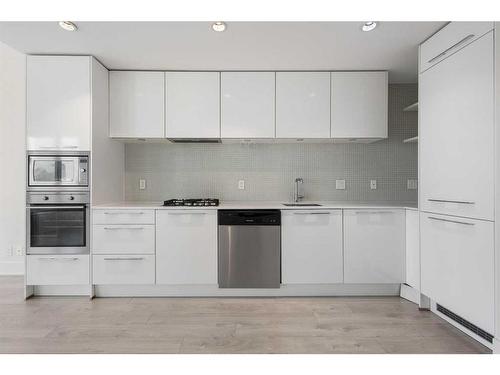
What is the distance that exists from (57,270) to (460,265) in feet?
11.1

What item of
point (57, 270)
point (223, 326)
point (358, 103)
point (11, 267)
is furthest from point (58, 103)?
point (358, 103)

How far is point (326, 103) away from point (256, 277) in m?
1.90

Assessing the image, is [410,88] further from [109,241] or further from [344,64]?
[109,241]

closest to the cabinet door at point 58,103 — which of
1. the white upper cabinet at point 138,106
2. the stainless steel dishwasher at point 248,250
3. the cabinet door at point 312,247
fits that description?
the white upper cabinet at point 138,106

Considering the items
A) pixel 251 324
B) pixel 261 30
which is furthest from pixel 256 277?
pixel 261 30

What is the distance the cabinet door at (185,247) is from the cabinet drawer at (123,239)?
0.10 m

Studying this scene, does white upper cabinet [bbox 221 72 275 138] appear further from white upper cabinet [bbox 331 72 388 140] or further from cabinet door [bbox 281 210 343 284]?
cabinet door [bbox 281 210 343 284]

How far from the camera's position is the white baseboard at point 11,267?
144 inches

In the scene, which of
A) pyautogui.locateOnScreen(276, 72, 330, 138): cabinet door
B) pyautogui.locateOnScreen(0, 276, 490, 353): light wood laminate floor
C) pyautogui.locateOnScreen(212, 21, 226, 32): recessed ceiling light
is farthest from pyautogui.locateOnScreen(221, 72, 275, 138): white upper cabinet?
pyautogui.locateOnScreen(0, 276, 490, 353): light wood laminate floor

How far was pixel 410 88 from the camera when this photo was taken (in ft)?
12.1

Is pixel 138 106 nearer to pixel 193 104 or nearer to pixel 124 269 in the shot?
pixel 193 104

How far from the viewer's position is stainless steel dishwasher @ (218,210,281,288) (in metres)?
2.97

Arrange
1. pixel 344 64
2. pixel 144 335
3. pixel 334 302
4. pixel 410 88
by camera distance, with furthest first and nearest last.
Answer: pixel 410 88 < pixel 344 64 < pixel 334 302 < pixel 144 335

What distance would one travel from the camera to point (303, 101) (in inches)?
128
